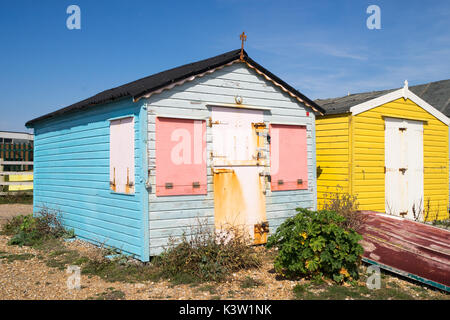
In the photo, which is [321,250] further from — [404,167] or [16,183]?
[16,183]

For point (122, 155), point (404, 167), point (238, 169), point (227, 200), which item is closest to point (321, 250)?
point (227, 200)

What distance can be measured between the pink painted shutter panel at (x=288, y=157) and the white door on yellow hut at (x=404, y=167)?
11.3 ft

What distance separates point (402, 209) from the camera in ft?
38.7

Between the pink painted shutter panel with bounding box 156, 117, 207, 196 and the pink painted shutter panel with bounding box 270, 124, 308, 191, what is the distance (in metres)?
1.78

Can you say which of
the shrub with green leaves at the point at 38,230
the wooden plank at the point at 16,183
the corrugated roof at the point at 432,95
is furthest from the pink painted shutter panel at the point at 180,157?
the wooden plank at the point at 16,183

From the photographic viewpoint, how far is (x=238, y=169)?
8.25 meters

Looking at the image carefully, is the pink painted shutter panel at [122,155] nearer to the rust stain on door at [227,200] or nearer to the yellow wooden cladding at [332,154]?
the rust stain on door at [227,200]

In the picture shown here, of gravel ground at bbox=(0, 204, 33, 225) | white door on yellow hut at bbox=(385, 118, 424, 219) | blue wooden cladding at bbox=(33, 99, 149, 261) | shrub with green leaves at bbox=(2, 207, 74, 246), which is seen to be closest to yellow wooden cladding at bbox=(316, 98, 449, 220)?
white door on yellow hut at bbox=(385, 118, 424, 219)

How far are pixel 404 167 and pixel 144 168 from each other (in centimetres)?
812

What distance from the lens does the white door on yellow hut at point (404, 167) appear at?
11.5 metres

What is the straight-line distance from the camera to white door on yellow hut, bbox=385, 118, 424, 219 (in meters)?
11.5
